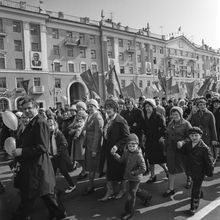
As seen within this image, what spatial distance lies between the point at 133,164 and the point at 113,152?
413 mm

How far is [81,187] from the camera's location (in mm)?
5617

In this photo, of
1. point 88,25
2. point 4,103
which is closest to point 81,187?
point 4,103

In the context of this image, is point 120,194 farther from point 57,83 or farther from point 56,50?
point 56,50

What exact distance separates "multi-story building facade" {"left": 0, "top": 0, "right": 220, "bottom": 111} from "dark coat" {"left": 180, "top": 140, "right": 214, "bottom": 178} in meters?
20.5

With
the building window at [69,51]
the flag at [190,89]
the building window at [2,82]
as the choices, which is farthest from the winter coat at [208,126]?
the building window at [69,51]

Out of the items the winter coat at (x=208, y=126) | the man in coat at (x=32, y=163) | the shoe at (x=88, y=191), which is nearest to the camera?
the man in coat at (x=32, y=163)

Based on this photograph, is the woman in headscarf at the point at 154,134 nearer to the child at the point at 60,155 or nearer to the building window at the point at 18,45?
the child at the point at 60,155

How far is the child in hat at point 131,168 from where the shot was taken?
3.96m

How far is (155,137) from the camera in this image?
17.9ft

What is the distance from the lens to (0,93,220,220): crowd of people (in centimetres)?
359

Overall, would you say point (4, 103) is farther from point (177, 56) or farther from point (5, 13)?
point (177, 56)

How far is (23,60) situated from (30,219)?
33097 mm

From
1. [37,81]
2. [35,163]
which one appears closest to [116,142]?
[35,163]

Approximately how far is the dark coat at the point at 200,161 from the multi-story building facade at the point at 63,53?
67.4 feet
